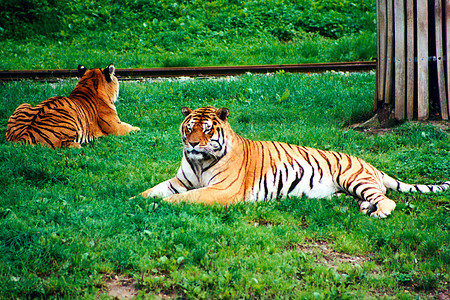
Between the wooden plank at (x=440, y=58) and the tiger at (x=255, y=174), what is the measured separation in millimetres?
2342

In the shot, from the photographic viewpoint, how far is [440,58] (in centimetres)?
795

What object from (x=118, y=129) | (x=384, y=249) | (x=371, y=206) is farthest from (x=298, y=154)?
(x=118, y=129)

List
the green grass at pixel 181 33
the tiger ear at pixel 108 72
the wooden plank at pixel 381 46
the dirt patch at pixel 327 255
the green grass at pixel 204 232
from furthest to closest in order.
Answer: the green grass at pixel 181 33 < the tiger ear at pixel 108 72 < the wooden plank at pixel 381 46 < the dirt patch at pixel 327 255 < the green grass at pixel 204 232

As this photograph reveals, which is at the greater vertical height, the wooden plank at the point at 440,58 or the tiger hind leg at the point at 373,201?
the wooden plank at the point at 440,58

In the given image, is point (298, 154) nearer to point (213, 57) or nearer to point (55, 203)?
point (55, 203)

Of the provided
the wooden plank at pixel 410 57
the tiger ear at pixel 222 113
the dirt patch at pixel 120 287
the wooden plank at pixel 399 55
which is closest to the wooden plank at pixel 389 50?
the wooden plank at pixel 399 55

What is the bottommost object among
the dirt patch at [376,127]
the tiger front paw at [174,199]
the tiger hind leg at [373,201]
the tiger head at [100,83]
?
the tiger hind leg at [373,201]

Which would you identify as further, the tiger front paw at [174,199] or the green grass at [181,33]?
the green grass at [181,33]

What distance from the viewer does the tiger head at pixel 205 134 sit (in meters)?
5.76

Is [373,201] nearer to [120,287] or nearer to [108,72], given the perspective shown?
[120,287]

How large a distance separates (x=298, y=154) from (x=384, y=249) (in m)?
1.94

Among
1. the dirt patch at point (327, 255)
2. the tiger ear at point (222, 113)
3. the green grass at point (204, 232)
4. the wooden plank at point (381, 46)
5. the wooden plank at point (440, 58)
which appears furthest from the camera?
the wooden plank at point (381, 46)

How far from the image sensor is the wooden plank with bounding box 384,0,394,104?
819 centimetres

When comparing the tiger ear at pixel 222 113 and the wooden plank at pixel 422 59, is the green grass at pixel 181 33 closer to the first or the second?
the wooden plank at pixel 422 59
